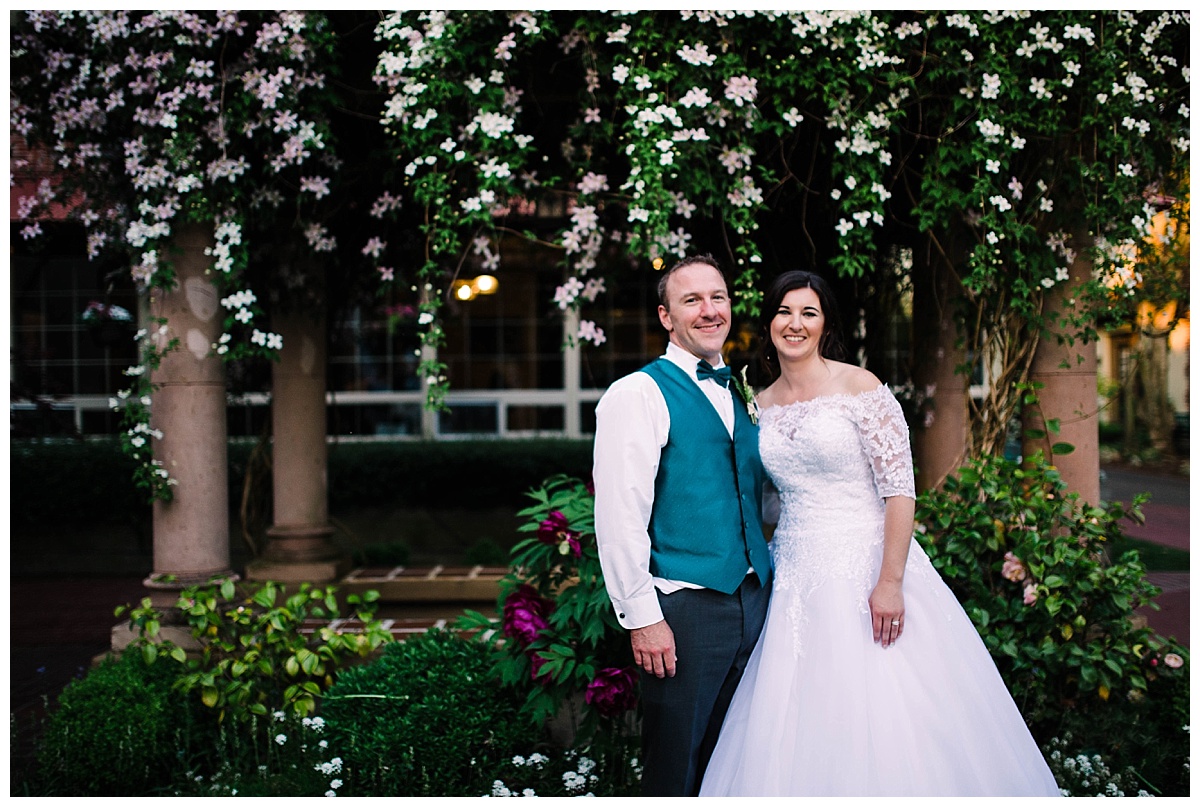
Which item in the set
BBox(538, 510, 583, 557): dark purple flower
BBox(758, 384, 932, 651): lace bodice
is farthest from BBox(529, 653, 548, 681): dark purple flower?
BBox(758, 384, 932, 651): lace bodice

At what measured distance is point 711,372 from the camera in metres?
2.68

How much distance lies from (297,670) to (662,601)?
1750 mm

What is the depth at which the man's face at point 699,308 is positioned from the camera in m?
2.63

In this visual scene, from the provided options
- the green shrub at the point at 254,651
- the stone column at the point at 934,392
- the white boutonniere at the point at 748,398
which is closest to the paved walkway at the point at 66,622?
the green shrub at the point at 254,651

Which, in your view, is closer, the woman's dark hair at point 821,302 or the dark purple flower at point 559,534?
the woman's dark hair at point 821,302

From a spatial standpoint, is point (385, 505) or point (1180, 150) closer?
point (1180, 150)

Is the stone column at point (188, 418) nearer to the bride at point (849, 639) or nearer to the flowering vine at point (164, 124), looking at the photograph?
the flowering vine at point (164, 124)

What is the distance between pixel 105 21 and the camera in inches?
148

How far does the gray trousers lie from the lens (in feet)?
8.46

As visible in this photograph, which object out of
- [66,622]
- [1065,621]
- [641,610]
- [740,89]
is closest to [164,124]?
[740,89]

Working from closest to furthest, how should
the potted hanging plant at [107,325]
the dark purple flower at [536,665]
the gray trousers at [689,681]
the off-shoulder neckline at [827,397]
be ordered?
the gray trousers at [689,681], the off-shoulder neckline at [827,397], the dark purple flower at [536,665], the potted hanging plant at [107,325]

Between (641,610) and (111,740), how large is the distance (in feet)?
7.17

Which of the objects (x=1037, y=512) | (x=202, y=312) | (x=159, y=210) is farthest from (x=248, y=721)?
(x=1037, y=512)

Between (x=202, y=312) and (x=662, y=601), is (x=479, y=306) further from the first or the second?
(x=662, y=601)
